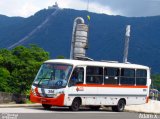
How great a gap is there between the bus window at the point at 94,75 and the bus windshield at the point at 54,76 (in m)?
1.45

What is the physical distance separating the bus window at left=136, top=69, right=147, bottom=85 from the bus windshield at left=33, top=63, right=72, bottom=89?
5.78 m

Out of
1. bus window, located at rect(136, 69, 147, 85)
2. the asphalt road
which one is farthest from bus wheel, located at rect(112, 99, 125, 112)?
the asphalt road

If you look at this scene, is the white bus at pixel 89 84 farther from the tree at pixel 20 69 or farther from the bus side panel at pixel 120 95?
the tree at pixel 20 69

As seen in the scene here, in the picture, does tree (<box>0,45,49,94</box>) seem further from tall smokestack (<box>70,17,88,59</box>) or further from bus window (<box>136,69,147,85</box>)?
bus window (<box>136,69,147,85</box>)

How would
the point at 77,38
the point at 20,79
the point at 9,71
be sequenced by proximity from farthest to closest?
the point at 9,71, the point at 20,79, the point at 77,38

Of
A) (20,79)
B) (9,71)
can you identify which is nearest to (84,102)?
(20,79)

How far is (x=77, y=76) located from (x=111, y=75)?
112 inches

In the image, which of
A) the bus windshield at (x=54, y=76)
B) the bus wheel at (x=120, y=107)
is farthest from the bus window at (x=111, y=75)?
the bus windshield at (x=54, y=76)

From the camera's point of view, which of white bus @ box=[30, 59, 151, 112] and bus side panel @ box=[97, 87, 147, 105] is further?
bus side panel @ box=[97, 87, 147, 105]

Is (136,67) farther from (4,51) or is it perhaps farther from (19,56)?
(4,51)

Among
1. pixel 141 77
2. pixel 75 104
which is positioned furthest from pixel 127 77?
pixel 75 104

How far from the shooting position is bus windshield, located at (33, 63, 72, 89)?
23656 millimetres

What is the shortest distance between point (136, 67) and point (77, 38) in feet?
39.9

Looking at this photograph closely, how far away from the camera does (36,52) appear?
205ft
